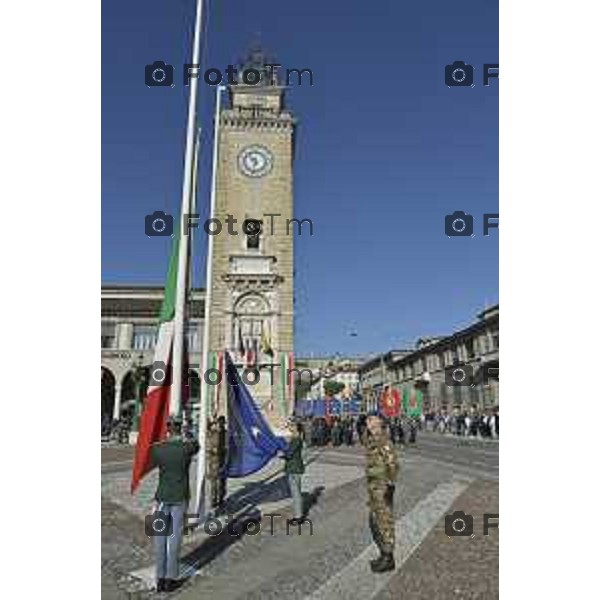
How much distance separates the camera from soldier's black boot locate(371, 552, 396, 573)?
9.36m

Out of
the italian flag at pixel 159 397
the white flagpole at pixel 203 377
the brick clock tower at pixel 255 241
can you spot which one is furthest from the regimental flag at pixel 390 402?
the italian flag at pixel 159 397

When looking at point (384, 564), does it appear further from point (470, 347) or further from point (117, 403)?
point (470, 347)

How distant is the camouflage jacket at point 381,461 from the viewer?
983 cm

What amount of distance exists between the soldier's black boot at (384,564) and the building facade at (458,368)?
3473 cm

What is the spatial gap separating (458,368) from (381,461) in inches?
1633

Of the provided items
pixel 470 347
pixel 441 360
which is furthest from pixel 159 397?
pixel 441 360

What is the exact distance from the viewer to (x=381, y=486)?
9.77 m

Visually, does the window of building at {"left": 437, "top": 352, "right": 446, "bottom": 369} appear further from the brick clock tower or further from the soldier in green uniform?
the soldier in green uniform

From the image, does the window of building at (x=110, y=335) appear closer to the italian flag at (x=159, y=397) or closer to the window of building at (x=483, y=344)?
the window of building at (x=483, y=344)

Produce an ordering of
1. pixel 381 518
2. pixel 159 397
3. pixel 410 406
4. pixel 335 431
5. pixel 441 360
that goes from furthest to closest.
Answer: pixel 441 360
pixel 410 406
pixel 335 431
pixel 159 397
pixel 381 518

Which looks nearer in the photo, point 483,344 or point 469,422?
point 469,422
